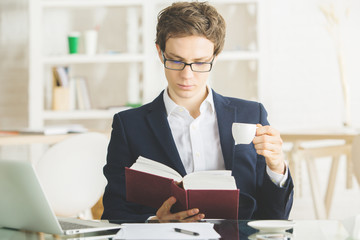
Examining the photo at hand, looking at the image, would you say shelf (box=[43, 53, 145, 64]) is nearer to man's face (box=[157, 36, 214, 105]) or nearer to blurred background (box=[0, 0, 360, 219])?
blurred background (box=[0, 0, 360, 219])

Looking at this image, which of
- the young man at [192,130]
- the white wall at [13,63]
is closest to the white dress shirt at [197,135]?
the young man at [192,130]

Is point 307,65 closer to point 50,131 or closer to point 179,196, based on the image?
point 50,131

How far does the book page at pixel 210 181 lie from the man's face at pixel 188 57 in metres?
0.33

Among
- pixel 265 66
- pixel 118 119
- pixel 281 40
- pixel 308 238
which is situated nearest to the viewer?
pixel 308 238

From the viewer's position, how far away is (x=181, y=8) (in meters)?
1.76

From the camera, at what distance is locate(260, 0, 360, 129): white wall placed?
494 centimetres

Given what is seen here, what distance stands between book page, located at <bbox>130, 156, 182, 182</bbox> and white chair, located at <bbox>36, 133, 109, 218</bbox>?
1.11 metres

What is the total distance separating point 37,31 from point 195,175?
331 cm

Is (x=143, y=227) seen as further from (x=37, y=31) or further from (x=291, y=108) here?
(x=291, y=108)

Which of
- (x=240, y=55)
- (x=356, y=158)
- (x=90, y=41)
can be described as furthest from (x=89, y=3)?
(x=356, y=158)

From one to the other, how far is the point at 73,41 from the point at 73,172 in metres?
2.06

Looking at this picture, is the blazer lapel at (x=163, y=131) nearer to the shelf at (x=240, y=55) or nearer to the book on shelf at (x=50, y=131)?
the book on shelf at (x=50, y=131)

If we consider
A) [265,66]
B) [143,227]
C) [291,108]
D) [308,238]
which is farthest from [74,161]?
[291,108]

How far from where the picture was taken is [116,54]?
4.52 metres
